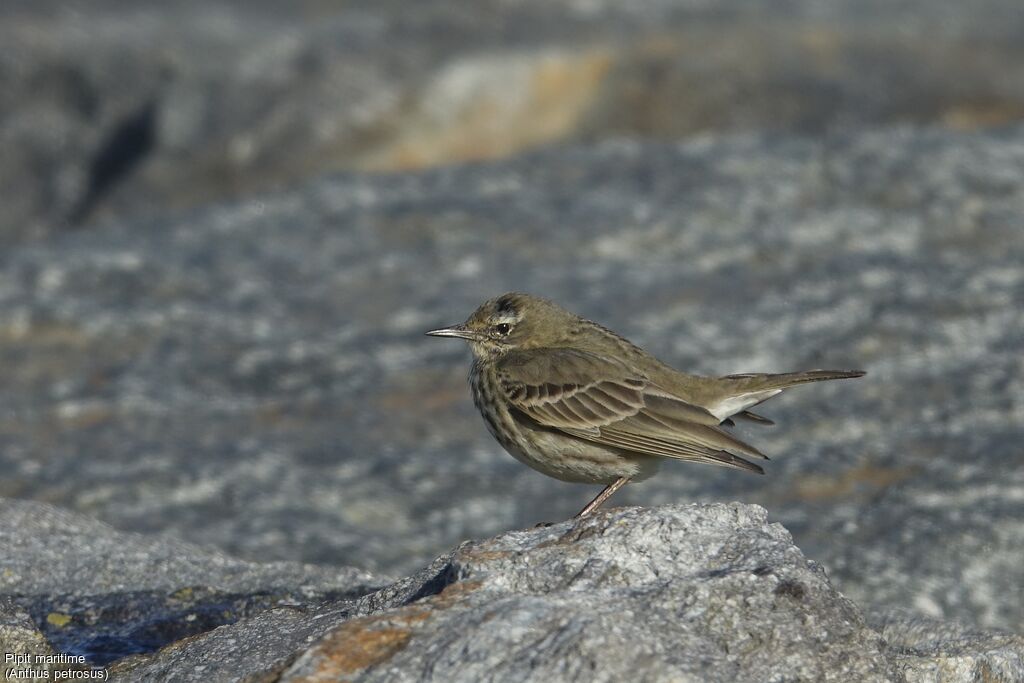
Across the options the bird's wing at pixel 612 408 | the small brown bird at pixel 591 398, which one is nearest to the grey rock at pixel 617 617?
the small brown bird at pixel 591 398

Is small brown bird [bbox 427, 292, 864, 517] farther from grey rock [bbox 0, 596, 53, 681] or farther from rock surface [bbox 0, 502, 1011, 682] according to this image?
grey rock [bbox 0, 596, 53, 681]

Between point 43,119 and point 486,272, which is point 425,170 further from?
point 43,119

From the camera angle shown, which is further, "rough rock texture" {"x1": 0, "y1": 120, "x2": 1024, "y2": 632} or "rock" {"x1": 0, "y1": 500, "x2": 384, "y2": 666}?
"rough rock texture" {"x1": 0, "y1": 120, "x2": 1024, "y2": 632}

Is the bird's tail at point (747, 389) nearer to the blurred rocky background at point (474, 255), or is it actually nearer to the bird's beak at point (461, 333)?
the blurred rocky background at point (474, 255)

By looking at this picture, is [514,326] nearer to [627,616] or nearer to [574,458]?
[574,458]

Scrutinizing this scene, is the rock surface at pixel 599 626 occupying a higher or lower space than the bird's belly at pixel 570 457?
higher

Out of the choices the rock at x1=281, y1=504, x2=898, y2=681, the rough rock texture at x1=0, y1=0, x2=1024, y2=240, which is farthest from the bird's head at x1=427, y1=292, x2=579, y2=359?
the rough rock texture at x1=0, y1=0, x2=1024, y2=240

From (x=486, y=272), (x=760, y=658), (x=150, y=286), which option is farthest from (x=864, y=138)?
(x=760, y=658)

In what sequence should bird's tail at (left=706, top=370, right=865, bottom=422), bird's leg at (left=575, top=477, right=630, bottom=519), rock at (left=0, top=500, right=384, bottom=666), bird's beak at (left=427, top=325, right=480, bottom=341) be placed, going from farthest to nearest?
1. bird's beak at (left=427, top=325, right=480, bottom=341)
2. bird's tail at (left=706, top=370, right=865, bottom=422)
3. bird's leg at (left=575, top=477, right=630, bottom=519)
4. rock at (left=0, top=500, right=384, bottom=666)
